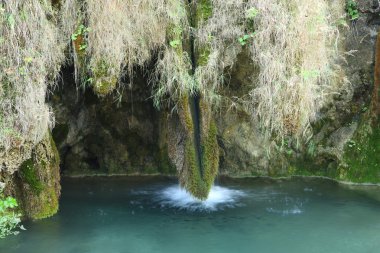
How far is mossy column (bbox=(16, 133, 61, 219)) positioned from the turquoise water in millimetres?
352

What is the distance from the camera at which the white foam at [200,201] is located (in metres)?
7.83

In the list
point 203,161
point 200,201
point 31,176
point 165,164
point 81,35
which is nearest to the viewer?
point 31,176

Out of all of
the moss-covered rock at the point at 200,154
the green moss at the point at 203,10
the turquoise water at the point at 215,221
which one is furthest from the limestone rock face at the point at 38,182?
the green moss at the point at 203,10

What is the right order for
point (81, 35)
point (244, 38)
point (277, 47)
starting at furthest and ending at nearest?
point (244, 38) < point (277, 47) < point (81, 35)

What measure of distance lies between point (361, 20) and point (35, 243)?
23.7 ft

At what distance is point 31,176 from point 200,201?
9.21 ft

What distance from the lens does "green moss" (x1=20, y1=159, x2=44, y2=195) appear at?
20.6 ft

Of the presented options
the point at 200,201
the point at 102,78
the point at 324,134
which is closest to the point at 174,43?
the point at 102,78

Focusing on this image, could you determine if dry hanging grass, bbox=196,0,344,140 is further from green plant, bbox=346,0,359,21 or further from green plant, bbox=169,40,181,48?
green plant, bbox=346,0,359,21

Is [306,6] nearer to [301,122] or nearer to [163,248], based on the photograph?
[301,122]

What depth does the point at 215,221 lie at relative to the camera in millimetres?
7184

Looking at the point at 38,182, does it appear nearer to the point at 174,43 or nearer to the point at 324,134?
the point at 174,43

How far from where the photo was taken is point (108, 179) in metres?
10.1

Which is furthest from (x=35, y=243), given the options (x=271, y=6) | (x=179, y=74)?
(x=271, y=6)
